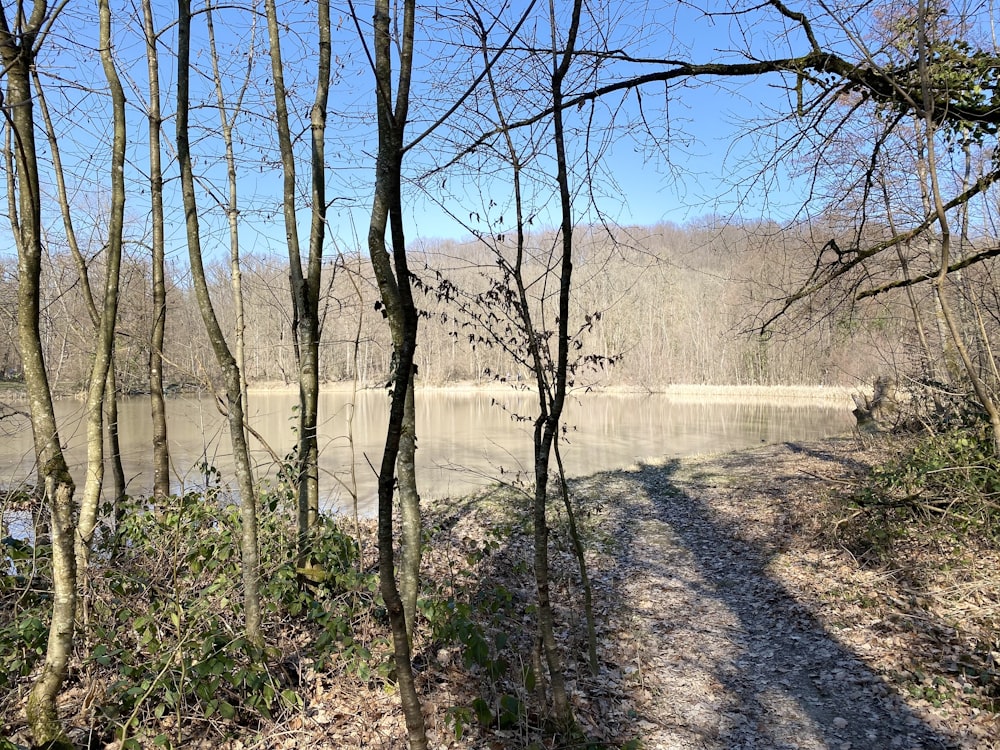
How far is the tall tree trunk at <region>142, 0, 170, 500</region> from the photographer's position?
4.75 m

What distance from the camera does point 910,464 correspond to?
18.9 ft

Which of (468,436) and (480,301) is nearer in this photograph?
(480,301)

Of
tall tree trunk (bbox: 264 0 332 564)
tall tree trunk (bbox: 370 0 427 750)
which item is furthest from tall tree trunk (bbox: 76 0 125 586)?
tall tree trunk (bbox: 370 0 427 750)

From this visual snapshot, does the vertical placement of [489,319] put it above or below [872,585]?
above

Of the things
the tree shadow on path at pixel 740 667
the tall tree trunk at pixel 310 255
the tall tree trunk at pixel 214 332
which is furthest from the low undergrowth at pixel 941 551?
the tall tree trunk at pixel 310 255

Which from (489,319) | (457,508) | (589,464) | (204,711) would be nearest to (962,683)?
(489,319)

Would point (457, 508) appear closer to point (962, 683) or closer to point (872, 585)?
point (872, 585)

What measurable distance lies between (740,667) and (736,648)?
27cm

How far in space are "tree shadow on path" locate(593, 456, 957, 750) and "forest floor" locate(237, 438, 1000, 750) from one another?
12mm

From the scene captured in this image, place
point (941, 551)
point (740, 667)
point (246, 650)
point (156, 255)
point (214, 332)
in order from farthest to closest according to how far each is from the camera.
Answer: point (156, 255) < point (941, 551) < point (740, 667) < point (214, 332) < point (246, 650)

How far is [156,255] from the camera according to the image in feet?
18.9

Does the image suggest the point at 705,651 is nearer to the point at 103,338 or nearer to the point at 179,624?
the point at 179,624

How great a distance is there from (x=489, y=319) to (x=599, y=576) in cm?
306

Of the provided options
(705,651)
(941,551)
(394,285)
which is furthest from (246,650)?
(941,551)
